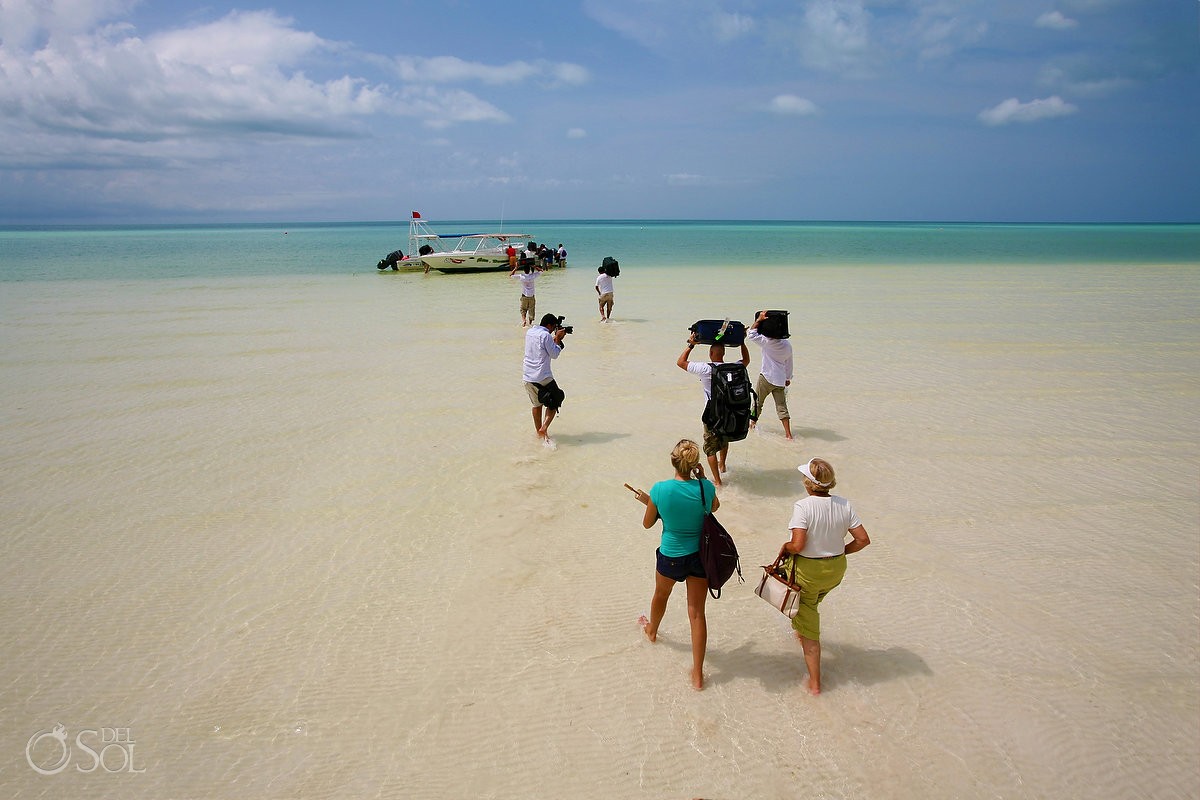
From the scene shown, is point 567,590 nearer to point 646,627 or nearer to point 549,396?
point 646,627

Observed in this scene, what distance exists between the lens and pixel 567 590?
5.14 meters

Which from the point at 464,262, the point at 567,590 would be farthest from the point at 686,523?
the point at 464,262

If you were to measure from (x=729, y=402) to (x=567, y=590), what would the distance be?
232 centimetres

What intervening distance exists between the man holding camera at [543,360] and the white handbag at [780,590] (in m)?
4.21

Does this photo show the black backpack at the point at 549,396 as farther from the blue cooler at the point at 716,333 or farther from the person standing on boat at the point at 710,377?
the blue cooler at the point at 716,333

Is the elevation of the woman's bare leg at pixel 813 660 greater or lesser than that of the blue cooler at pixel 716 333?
lesser

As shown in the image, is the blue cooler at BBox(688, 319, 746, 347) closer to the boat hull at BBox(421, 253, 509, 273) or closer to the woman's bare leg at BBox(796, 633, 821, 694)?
the woman's bare leg at BBox(796, 633, 821, 694)

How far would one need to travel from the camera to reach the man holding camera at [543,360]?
775cm

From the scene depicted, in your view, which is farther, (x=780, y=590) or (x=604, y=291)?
(x=604, y=291)

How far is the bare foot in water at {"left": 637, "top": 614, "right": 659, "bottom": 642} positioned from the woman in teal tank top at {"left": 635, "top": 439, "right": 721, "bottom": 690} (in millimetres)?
461

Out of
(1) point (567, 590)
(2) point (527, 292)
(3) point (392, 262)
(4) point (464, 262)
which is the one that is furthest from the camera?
(3) point (392, 262)

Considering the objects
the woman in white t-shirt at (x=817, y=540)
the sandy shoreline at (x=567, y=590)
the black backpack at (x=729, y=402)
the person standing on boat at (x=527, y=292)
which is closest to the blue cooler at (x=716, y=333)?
the black backpack at (x=729, y=402)

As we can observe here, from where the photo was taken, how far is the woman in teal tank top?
383cm

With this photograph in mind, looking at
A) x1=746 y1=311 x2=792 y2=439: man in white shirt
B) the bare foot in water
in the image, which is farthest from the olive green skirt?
x1=746 y1=311 x2=792 y2=439: man in white shirt
